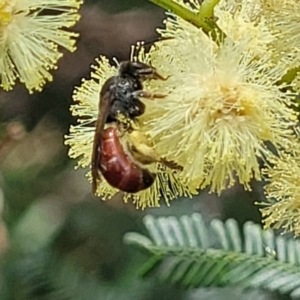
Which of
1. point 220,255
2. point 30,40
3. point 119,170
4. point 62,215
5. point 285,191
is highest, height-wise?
point 30,40

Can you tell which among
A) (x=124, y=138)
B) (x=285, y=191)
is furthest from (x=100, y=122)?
(x=285, y=191)

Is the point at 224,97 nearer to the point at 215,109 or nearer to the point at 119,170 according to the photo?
the point at 215,109

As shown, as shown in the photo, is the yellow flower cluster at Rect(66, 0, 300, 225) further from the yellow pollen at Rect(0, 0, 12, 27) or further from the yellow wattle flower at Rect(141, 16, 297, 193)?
the yellow pollen at Rect(0, 0, 12, 27)

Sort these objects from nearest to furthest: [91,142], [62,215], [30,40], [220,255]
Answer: [30,40] → [91,142] → [220,255] → [62,215]

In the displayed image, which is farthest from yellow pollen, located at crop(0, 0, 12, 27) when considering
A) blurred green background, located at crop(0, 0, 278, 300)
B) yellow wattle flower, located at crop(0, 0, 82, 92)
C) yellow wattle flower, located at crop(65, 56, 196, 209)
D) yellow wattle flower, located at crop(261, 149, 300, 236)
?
blurred green background, located at crop(0, 0, 278, 300)

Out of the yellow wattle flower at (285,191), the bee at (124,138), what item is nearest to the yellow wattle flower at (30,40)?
the bee at (124,138)

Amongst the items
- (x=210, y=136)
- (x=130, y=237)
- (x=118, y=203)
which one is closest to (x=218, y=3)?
(x=210, y=136)

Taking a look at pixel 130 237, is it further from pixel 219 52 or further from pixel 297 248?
pixel 219 52
